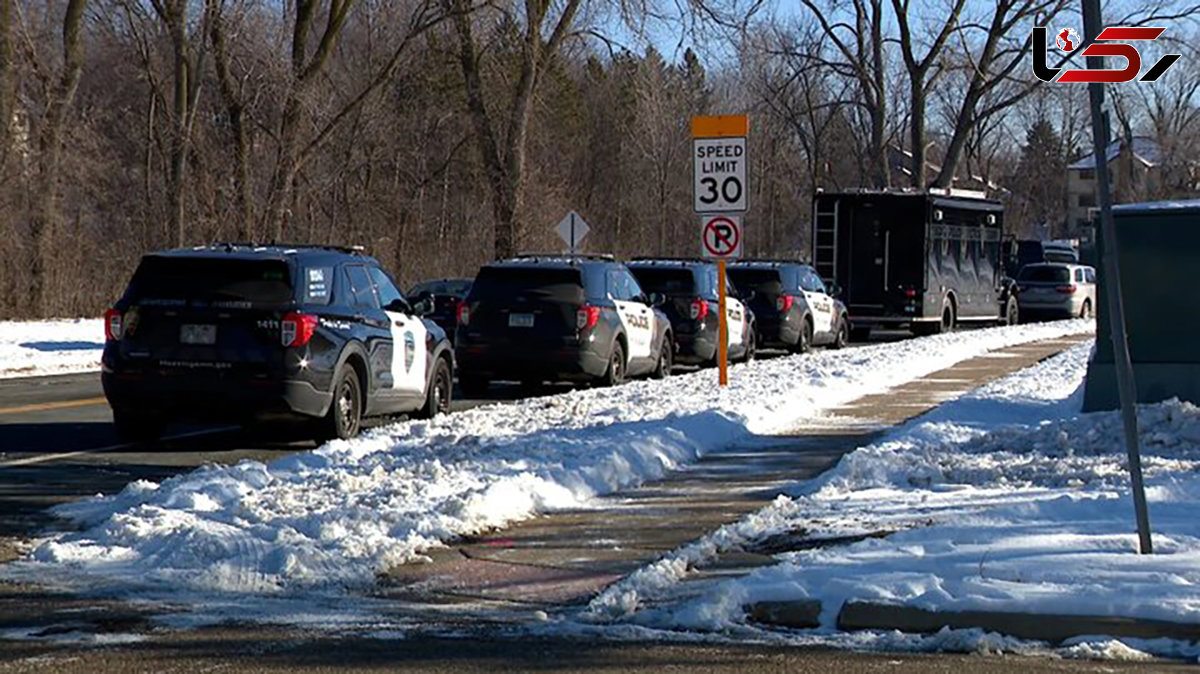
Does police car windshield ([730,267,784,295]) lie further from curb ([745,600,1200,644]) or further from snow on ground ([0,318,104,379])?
curb ([745,600,1200,644])

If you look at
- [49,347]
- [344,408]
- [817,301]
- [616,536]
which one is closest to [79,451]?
[344,408]

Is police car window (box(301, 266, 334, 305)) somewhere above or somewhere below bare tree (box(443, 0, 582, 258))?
below

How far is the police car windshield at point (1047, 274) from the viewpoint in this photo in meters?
54.2

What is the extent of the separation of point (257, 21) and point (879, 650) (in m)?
40.2

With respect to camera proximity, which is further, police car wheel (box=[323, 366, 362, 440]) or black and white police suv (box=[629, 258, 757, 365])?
black and white police suv (box=[629, 258, 757, 365])

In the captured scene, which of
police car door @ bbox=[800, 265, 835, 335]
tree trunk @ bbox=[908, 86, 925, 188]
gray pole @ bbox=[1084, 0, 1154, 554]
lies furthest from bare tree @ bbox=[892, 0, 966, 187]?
gray pole @ bbox=[1084, 0, 1154, 554]

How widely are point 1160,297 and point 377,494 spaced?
25.0 feet

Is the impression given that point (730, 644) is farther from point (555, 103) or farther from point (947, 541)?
point (555, 103)

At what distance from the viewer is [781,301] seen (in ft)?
111

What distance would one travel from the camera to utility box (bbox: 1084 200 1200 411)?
15.8m

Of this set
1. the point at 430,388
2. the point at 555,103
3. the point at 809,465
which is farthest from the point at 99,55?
the point at 809,465

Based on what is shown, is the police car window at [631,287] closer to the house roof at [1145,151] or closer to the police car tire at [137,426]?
the police car tire at [137,426]

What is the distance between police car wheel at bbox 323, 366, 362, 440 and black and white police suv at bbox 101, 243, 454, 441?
12 mm

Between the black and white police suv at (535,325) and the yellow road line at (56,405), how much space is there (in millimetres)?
4492
